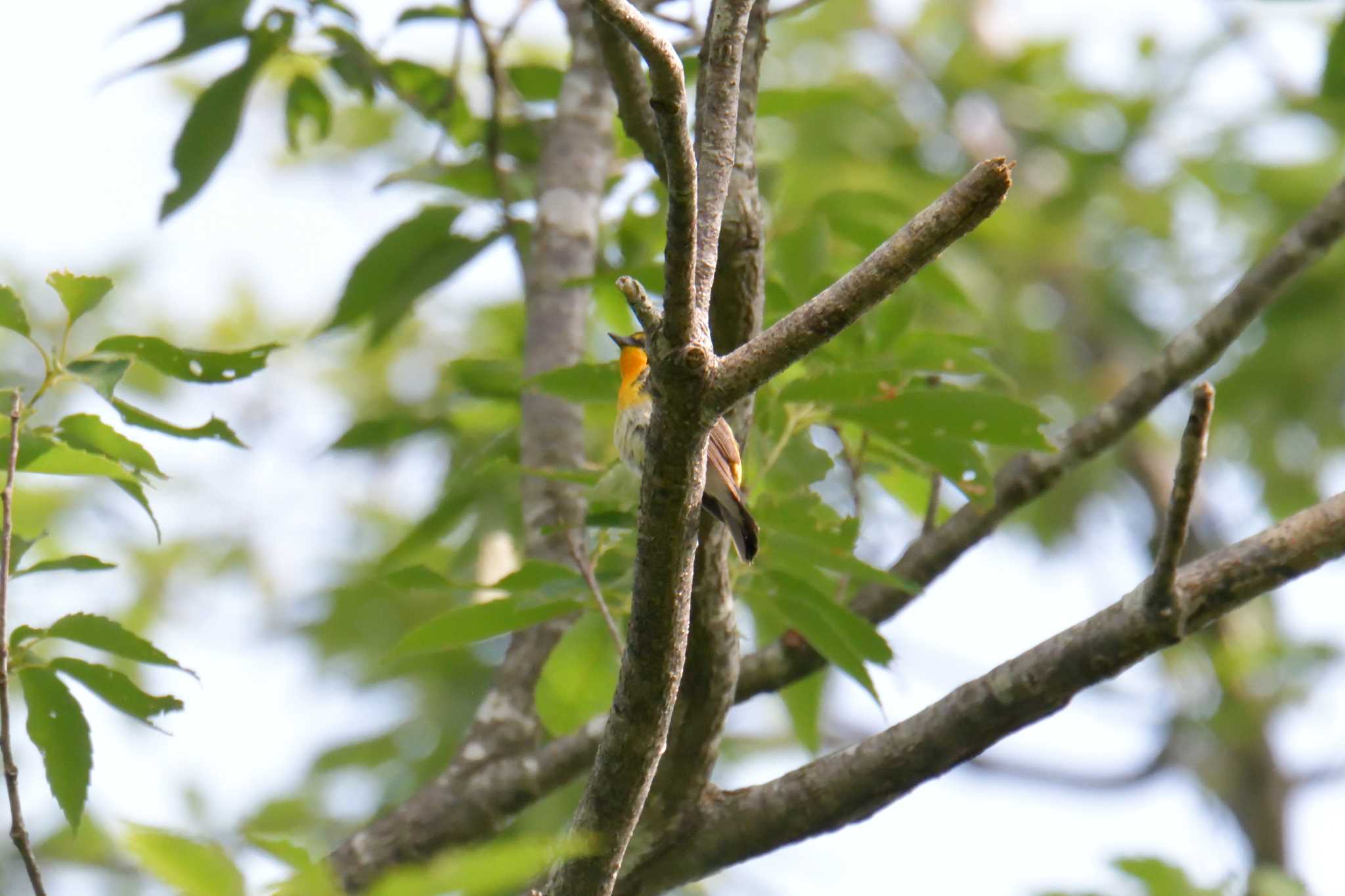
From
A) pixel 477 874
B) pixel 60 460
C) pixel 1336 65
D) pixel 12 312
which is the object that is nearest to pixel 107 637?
pixel 60 460

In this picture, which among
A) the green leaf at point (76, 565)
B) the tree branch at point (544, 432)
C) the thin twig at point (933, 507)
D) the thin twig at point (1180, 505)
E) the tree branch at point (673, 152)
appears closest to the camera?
the tree branch at point (673, 152)

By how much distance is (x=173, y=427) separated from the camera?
3.14 meters

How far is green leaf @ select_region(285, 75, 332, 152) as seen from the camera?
17.1ft

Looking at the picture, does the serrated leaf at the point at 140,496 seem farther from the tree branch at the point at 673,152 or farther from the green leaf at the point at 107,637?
the tree branch at the point at 673,152

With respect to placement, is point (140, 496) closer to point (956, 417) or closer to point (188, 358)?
point (188, 358)

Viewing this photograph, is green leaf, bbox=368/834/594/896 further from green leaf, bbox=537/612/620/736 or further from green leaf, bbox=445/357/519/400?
green leaf, bbox=445/357/519/400

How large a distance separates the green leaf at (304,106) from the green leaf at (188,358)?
2.22m

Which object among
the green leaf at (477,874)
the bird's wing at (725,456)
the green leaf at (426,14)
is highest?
the green leaf at (426,14)

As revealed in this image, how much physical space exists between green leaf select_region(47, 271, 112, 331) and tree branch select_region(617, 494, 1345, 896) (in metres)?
1.79

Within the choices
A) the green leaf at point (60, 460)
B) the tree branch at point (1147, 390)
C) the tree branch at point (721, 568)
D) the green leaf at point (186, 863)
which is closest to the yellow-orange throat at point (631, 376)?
the tree branch at point (721, 568)

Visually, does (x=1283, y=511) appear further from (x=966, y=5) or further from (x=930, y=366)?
(x=930, y=366)

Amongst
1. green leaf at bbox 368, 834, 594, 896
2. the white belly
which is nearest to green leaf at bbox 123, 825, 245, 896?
green leaf at bbox 368, 834, 594, 896

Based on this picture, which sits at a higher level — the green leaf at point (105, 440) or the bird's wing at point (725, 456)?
the bird's wing at point (725, 456)

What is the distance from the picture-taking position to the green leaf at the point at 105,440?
297cm
